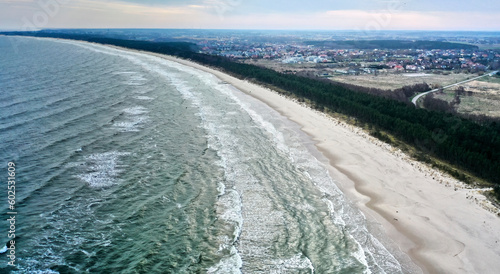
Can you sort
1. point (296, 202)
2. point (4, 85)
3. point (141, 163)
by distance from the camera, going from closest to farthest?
1. point (296, 202)
2. point (141, 163)
3. point (4, 85)

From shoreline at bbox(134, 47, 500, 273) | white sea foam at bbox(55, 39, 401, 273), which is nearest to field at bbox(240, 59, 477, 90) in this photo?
white sea foam at bbox(55, 39, 401, 273)

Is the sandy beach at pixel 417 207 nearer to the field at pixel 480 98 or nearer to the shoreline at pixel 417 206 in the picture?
the shoreline at pixel 417 206

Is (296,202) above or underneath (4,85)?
underneath

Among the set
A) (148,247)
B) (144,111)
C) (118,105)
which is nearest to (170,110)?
(144,111)

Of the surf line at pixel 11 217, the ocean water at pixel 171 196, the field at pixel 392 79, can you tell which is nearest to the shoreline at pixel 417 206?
the ocean water at pixel 171 196

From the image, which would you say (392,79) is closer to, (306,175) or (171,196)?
(306,175)

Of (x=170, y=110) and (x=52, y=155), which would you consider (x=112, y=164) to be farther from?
(x=170, y=110)
